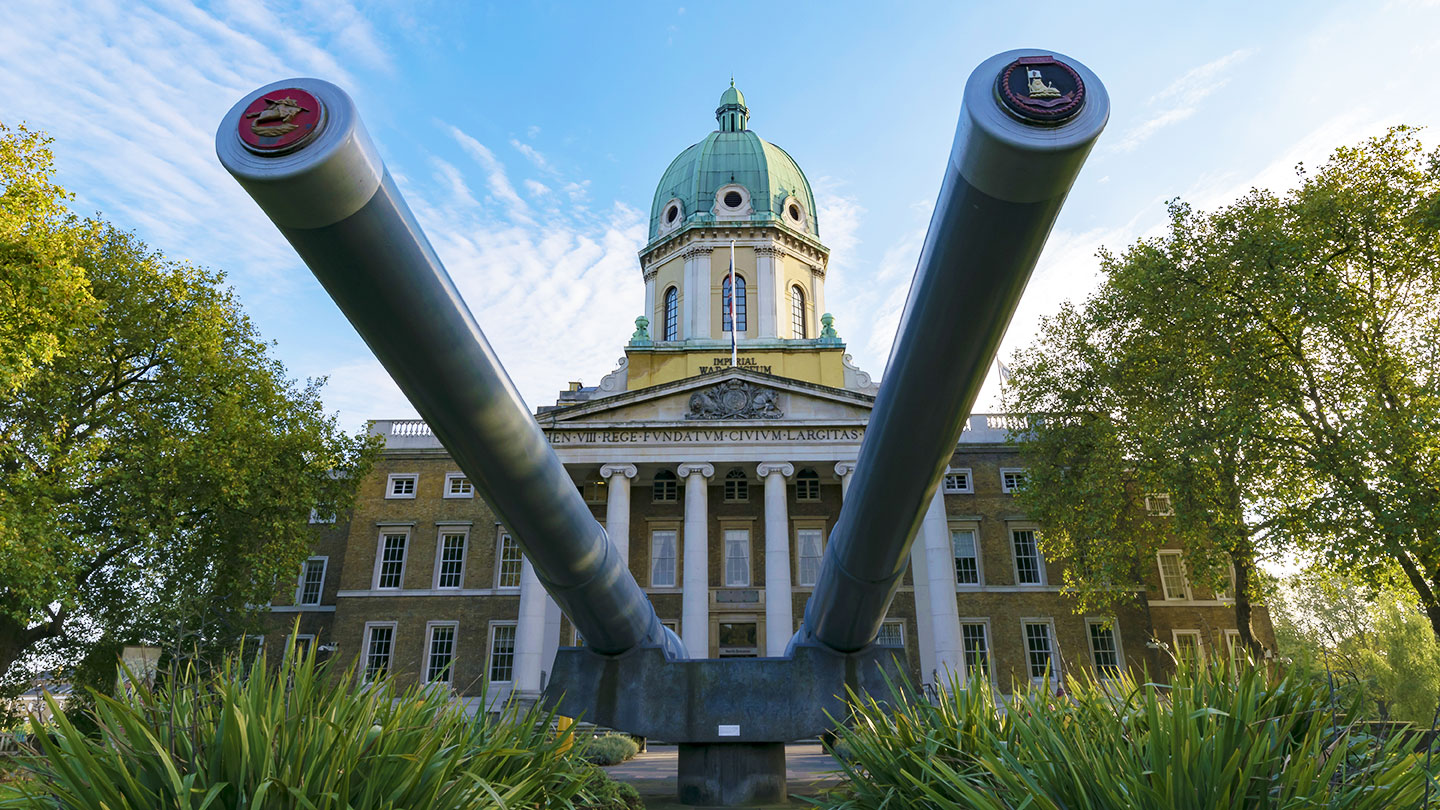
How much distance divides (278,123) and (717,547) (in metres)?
29.1

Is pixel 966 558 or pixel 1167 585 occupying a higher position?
pixel 966 558

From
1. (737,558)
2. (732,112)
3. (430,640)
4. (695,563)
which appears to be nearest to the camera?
(695,563)

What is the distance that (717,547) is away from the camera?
30453 millimetres

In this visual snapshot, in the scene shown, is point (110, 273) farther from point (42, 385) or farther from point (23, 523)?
point (23, 523)

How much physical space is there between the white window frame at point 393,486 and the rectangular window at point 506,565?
13.6 ft

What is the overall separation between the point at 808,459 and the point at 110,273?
2046 centimetres

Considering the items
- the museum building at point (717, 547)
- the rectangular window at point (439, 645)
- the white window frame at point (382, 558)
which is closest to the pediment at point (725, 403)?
the museum building at point (717, 547)

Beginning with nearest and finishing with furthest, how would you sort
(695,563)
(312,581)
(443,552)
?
1. (695,563)
2. (443,552)
3. (312,581)

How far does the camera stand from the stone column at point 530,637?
2583cm

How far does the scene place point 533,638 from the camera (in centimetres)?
2645

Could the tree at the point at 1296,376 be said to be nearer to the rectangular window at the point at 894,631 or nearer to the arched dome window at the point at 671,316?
the rectangular window at the point at 894,631

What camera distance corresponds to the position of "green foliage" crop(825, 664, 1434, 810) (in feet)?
9.36

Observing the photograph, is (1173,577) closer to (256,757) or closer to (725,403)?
(725,403)

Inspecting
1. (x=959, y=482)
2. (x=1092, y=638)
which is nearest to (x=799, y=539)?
(x=959, y=482)
